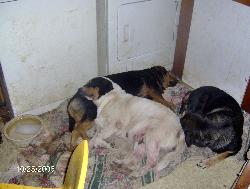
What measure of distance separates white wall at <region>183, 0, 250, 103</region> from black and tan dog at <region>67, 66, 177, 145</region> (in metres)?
0.39

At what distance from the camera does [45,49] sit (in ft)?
9.51

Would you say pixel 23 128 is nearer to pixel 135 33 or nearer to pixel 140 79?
pixel 140 79

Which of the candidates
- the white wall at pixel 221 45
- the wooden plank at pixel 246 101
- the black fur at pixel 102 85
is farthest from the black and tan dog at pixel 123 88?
the wooden plank at pixel 246 101

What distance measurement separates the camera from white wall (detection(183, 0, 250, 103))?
2969 millimetres

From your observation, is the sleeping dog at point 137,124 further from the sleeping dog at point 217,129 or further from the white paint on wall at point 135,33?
the white paint on wall at point 135,33

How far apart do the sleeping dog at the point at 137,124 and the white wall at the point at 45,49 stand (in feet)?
1.31

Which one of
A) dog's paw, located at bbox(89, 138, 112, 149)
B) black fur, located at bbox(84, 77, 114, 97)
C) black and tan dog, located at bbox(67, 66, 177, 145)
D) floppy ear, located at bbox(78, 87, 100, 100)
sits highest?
black fur, located at bbox(84, 77, 114, 97)

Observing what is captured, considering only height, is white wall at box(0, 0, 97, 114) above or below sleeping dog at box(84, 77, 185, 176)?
above

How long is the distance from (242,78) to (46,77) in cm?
196

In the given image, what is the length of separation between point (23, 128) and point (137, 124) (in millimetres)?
1091

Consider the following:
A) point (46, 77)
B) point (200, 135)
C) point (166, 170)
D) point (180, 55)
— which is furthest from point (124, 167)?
point (180, 55)

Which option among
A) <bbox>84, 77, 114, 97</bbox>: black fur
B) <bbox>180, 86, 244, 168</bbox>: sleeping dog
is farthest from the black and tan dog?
<bbox>180, 86, 244, 168</bbox>: sleeping dog
